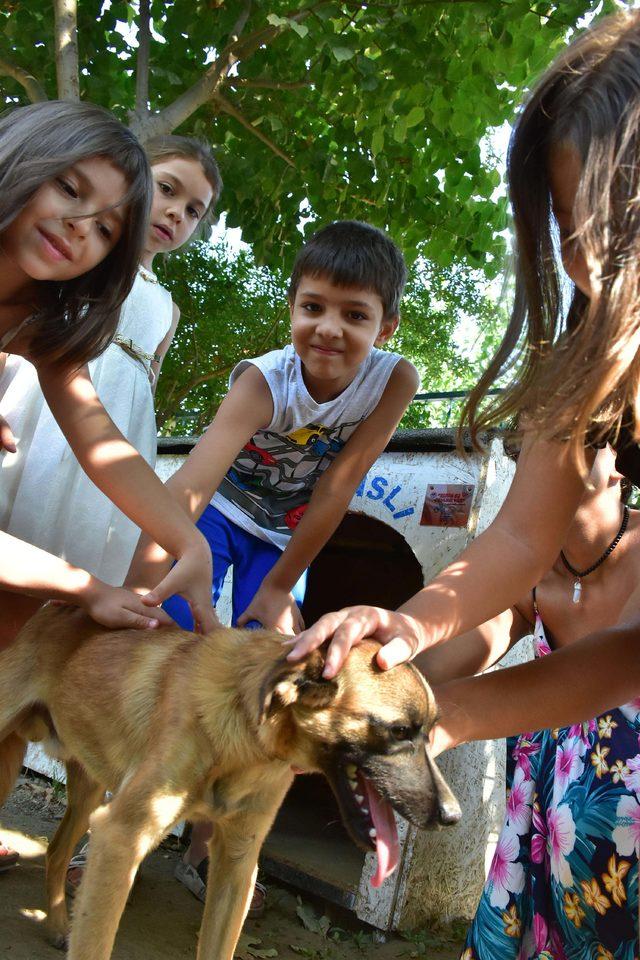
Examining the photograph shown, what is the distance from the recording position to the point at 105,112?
347 centimetres

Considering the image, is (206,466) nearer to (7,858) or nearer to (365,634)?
(365,634)

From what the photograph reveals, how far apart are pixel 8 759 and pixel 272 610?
4.22 ft

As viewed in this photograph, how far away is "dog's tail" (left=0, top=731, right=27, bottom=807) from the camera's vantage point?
369 centimetres

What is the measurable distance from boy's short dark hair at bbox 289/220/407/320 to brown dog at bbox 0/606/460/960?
1.89 metres

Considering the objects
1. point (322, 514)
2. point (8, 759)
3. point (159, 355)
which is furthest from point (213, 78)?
point (8, 759)

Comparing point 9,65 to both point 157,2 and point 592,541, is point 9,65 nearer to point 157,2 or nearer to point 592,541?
point 157,2

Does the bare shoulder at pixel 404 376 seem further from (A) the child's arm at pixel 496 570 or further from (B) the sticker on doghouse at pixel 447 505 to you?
(A) the child's arm at pixel 496 570

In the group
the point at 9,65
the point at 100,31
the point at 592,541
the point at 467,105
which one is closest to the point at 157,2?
the point at 100,31

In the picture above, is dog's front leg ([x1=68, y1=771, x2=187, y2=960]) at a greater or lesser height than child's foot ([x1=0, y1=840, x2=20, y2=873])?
greater

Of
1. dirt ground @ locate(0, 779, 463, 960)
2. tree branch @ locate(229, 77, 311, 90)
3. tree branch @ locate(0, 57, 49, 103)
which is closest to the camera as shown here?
dirt ground @ locate(0, 779, 463, 960)

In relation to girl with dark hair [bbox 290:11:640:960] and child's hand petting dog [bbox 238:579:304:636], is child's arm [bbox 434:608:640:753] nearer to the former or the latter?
girl with dark hair [bbox 290:11:640:960]

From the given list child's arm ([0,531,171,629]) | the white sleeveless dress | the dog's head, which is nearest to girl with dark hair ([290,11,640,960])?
the dog's head

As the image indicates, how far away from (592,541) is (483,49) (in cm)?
435

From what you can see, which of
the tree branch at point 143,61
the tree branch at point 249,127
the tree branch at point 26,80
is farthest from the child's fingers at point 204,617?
the tree branch at point 249,127
